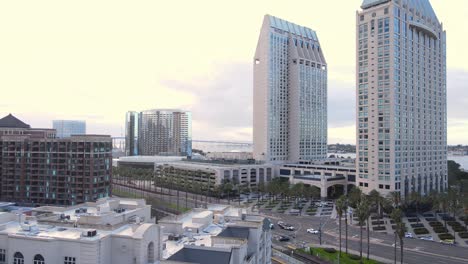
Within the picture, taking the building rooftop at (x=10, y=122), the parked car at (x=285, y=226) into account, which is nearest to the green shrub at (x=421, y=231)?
the parked car at (x=285, y=226)

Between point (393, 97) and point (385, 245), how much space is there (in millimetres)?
65944

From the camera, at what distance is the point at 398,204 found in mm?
119250

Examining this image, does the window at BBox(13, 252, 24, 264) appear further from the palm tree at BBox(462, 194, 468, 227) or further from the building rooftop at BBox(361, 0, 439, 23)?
the building rooftop at BBox(361, 0, 439, 23)

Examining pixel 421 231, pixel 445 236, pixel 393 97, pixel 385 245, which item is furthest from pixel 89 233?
pixel 393 97

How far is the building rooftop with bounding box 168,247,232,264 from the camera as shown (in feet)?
121

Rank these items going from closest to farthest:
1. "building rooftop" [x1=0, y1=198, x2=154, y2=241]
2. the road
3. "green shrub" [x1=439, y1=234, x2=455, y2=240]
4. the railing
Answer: "building rooftop" [x1=0, y1=198, x2=154, y2=241]
the railing
the road
"green shrub" [x1=439, y1=234, x2=455, y2=240]

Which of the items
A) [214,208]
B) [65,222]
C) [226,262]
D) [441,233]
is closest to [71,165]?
[214,208]

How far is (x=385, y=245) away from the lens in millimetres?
81688

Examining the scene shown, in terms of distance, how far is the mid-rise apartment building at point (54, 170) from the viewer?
11977 cm

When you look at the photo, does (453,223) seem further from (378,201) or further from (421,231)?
(378,201)

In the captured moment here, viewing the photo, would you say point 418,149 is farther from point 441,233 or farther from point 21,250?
point 21,250

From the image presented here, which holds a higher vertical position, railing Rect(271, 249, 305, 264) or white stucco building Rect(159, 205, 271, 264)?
white stucco building Rect(159, 205, 271, 264)

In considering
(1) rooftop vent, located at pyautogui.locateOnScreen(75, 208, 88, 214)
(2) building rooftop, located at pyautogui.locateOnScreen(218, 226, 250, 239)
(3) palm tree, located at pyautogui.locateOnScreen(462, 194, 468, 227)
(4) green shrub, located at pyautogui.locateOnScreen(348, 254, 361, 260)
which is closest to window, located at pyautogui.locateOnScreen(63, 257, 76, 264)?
(2) building rooftop, located at pyautogui.locateOnScreen(218, 226, 250, 239)

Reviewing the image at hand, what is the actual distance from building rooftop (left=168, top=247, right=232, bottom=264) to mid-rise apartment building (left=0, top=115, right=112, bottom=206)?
8955 centimetres
